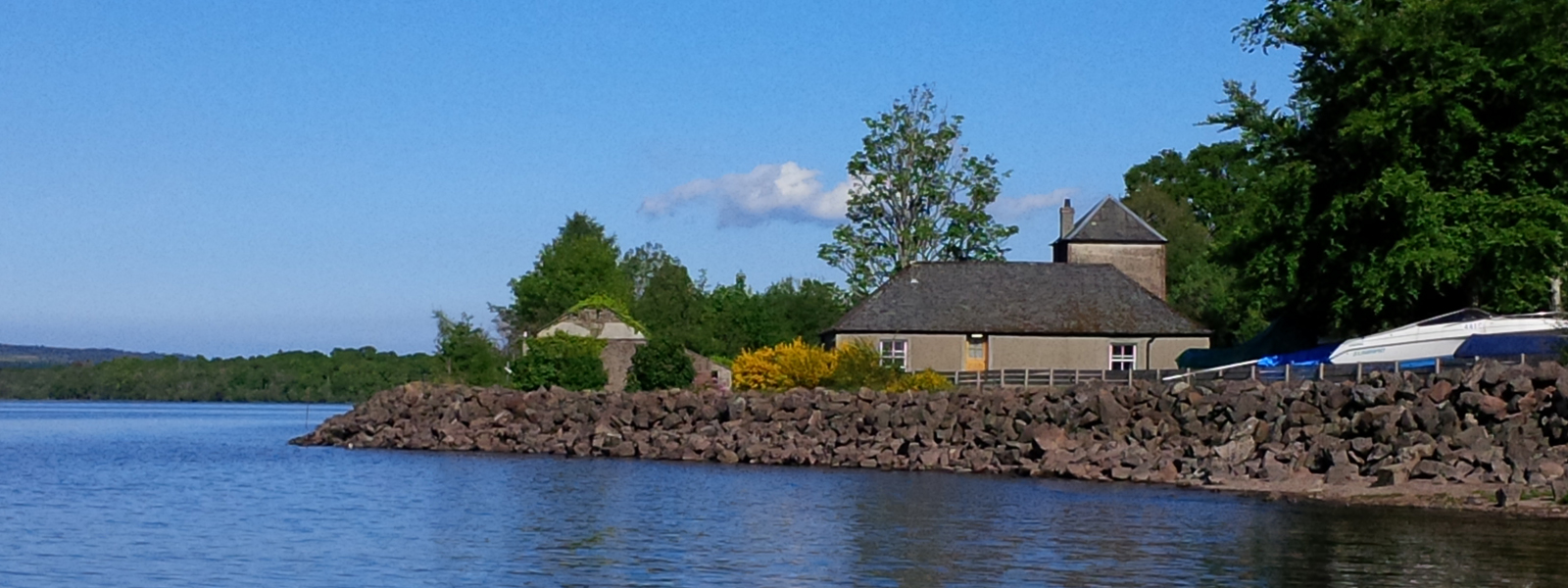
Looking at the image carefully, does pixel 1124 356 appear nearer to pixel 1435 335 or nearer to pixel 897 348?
pixel 897 348

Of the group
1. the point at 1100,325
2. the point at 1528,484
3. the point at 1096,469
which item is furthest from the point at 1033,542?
the point at 1100,325

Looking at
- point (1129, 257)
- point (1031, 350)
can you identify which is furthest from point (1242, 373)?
point (1129, 257)

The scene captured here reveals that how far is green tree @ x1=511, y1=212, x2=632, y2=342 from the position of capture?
343 feet

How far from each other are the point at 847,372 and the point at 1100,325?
13.2 meters

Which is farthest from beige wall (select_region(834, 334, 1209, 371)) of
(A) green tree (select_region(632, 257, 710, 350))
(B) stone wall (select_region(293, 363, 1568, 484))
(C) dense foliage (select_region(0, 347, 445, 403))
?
(C) dense foliage (select_region(0, 347, 445, 403))

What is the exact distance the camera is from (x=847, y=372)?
55.8m

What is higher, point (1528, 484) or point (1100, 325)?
point (1100, 325)

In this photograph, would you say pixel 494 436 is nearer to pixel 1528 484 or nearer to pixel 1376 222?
pixel 1376 222

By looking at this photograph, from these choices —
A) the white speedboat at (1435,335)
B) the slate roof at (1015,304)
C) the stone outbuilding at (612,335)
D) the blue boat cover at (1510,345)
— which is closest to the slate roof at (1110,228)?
the slate roof at (1015,304)

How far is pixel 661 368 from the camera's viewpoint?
6309 centimetres

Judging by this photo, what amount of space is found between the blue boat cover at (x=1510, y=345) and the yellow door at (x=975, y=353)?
83.2ft

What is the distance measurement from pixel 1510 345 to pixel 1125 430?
8.57 metres

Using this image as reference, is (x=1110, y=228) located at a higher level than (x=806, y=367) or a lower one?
higher

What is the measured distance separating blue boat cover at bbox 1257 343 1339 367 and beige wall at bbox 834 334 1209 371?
16097mm
